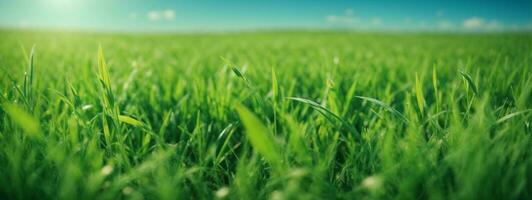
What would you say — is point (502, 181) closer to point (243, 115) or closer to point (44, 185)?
point (243, 115)

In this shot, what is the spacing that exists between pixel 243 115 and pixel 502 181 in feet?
1.65

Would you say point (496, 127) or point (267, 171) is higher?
point (496, 127)

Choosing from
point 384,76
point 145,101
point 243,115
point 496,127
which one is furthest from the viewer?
point 384,76

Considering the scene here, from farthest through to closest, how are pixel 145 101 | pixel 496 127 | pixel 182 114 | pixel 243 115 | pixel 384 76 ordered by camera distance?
pixel 384 76, pixel 145 101, pixel 182 114, pixel 496 127, pixel 243 115

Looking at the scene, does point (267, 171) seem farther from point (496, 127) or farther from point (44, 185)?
point (496, 127)

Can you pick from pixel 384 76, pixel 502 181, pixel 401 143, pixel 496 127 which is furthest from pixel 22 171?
pixel 384 76

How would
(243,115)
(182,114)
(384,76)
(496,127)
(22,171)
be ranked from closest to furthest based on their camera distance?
(243,115) < (22,171) < (496,127) < (182,114) < (384,76)

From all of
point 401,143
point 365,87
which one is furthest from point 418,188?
point 365,87

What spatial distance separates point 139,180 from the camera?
67 cm

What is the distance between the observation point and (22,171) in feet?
2.12

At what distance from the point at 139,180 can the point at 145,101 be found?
2.35 ft

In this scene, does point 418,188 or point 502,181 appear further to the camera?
point 418,188

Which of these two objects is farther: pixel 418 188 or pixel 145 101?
pixel 145 101

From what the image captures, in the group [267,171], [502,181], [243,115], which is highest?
[243,115]
